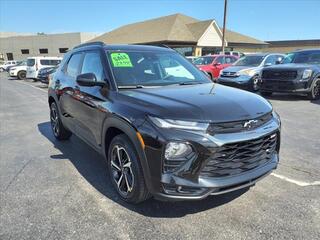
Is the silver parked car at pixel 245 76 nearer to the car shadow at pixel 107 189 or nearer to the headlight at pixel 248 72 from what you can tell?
the headlight at pixel 248 72

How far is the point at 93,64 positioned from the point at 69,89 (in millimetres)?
918

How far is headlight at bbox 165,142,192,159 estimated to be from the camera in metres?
2.90

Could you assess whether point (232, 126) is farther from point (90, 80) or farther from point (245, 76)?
point (245, 76)

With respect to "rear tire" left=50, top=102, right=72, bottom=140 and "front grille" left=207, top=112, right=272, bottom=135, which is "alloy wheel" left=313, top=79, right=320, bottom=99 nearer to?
"rear tire" left=50, top=102, right=72, bottom=140

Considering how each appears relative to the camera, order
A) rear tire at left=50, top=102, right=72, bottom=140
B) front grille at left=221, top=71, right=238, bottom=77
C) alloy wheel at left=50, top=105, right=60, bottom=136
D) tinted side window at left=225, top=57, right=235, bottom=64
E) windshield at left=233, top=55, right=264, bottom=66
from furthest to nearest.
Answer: tinted side window at left=225, top=57, right=235, bottom=64, windshield at left=233, top=55, right=264, bottom=66, front grille at left=221, top=71, right=238, bottom=77, alloy wheel at left=50, top=105, right=60, bottom=136, rear tire at left=50, top=102, right=72, bottom=140

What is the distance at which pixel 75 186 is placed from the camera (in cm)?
422

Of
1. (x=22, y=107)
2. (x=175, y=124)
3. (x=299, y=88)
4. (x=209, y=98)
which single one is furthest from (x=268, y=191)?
(x=22, y=107)

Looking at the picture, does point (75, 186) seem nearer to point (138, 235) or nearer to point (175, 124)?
point (138, 235)

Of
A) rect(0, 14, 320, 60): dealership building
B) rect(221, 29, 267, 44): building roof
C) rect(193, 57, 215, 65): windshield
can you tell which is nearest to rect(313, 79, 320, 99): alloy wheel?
rect(193, 57, 215, 65): windshield

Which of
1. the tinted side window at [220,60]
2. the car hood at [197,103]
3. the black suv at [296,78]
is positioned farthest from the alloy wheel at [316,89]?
the car hood at [197,103]

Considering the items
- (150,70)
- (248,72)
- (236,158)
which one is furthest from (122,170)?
(248,72)

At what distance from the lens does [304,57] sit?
473 inches

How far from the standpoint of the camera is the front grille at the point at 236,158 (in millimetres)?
2938

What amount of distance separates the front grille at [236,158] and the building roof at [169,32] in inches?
1417
